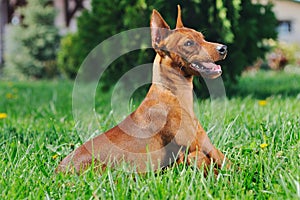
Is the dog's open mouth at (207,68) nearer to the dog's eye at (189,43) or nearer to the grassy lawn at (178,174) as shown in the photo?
the dog's eye at (189,43)

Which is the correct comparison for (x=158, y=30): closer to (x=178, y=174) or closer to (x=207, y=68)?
(x=207, y=68)

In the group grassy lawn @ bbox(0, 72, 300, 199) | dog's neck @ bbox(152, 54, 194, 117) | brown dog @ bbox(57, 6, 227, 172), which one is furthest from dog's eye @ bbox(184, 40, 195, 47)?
grassy lawn @ bbox(0, 72, 300, 199)

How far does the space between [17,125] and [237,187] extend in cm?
244

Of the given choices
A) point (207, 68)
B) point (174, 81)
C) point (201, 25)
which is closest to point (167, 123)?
point (174, 81)

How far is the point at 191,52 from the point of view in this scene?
2334 millimetres

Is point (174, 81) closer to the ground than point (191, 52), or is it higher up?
closer to the ground

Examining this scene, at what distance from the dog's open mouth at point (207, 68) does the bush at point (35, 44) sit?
11115mm

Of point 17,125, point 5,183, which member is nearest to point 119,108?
point 17,125

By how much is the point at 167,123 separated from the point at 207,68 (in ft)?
1.07

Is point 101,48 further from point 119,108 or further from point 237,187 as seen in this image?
point 237,187

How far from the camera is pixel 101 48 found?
256 inches

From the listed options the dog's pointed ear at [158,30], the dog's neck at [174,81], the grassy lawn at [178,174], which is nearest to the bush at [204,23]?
the grassy lawn at [178,174]

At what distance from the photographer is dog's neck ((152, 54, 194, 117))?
2408 mm

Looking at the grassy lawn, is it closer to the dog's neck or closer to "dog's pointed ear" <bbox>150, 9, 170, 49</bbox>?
the dog's neck
